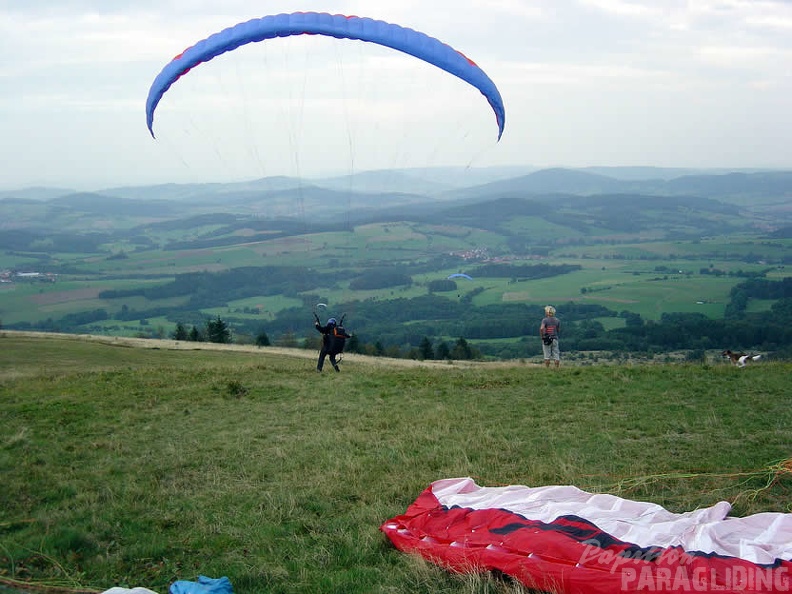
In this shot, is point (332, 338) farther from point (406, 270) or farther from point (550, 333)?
point (406, 270)

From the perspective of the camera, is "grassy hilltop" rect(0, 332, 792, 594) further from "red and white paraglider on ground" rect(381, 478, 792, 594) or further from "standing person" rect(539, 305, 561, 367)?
"standing person" rect(539, 305, 561, 367)

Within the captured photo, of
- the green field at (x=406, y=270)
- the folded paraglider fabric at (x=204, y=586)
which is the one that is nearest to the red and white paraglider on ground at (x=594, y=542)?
the folded paraglider fabric at (x=204, y=586)

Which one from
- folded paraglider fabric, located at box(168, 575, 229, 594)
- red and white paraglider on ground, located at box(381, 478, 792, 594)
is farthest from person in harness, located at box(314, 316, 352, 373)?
folded paraglider fabric, located at box(168, 575, 229, 594)

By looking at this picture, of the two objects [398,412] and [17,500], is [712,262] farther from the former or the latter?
[17,500]

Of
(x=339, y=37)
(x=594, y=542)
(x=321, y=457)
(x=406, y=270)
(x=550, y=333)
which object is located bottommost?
(x=406, y=270)

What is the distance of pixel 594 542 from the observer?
5.31 metres

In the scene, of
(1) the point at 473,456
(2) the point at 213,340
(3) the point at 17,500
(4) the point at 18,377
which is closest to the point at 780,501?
(1) the point at 473,456

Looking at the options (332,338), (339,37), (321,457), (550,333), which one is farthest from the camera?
(332,338)

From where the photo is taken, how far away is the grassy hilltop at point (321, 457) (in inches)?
241

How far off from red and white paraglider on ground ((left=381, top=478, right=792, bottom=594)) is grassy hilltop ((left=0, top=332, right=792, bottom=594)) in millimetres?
289

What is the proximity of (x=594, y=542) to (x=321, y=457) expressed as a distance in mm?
4855

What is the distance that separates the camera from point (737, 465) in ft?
26.7

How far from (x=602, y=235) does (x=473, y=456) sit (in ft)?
433

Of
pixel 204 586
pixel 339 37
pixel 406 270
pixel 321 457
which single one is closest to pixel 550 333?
pixel 339 37
